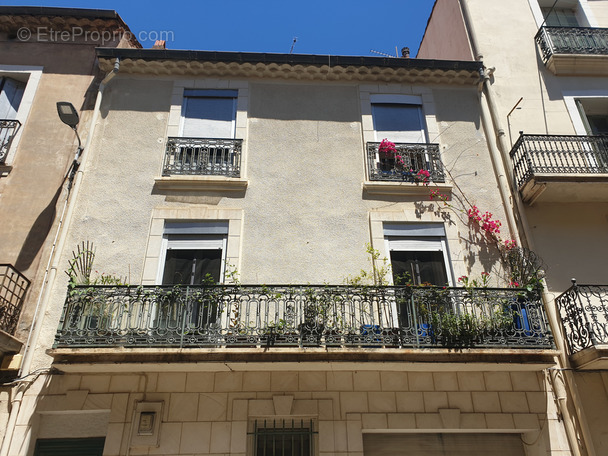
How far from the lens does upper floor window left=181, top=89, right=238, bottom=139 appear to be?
9.43 meters

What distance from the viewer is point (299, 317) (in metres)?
7.04

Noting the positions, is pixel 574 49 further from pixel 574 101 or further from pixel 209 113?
pixel 209 113

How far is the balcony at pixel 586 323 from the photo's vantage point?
6734 millimetres

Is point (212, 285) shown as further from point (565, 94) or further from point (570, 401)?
point (565, 94)

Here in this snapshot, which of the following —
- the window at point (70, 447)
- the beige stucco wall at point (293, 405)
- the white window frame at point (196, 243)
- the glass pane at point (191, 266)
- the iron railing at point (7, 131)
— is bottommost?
the window at point (70, 447)

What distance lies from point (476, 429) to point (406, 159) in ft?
15.9

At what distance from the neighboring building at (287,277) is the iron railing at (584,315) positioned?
585 millimetres

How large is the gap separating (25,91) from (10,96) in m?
0.43

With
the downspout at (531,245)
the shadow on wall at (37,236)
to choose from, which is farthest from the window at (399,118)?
the shadow on wall at (37,236)

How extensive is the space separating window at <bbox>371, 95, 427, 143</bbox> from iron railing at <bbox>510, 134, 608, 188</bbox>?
6.10ft

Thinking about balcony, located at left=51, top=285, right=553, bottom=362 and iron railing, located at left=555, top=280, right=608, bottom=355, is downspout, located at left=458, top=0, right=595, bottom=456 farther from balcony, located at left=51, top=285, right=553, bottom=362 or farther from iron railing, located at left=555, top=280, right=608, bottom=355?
balcony, located at left=51, top=285, right=553, bottom=362

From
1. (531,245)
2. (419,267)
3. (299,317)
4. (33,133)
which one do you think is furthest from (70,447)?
(531,245)

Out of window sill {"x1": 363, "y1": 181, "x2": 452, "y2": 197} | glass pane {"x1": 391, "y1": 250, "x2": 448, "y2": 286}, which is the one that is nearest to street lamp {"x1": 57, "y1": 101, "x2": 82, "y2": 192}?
window sill {"x1": 363, "y1": 181, "x2": 452, "y2": 197}

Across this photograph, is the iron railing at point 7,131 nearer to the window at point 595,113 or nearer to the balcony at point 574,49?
the balcony at point 574,49
